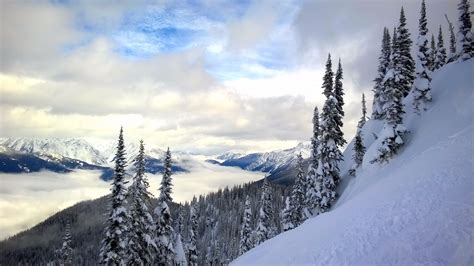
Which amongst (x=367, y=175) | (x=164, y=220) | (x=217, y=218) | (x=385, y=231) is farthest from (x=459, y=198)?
(x=217, y=218)

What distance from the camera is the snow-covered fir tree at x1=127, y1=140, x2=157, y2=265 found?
36281 millimetres

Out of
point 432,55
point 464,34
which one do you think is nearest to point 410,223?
point 464,34

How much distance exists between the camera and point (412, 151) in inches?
1431

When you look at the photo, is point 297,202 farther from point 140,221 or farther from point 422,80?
point 140,221

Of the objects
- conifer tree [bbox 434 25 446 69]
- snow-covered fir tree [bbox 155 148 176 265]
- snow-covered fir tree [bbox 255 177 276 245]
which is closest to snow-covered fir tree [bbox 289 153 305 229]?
snow-covered fir tree [bbox 255 177 276 245]

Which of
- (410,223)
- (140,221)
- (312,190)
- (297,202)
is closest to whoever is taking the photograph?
(410,223)

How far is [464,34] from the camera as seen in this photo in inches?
2164

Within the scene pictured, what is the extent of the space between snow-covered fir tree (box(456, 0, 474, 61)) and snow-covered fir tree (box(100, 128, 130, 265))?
1828 inches

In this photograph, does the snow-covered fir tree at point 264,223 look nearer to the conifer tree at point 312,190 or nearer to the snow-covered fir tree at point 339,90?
the conifer tree at point 312,190

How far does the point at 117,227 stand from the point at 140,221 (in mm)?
2579

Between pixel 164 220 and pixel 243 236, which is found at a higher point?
pixel 164 220

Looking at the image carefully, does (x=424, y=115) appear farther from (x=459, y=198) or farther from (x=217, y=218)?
(x=217, y=218)

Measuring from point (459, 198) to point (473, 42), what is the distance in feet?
142

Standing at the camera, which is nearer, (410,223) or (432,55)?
(410,223)
